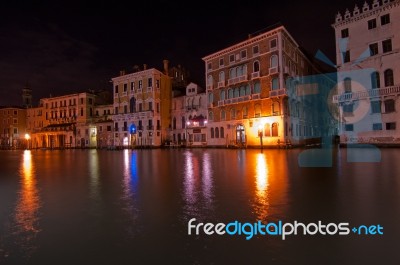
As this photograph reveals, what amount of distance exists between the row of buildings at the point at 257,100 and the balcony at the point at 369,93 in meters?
0.11

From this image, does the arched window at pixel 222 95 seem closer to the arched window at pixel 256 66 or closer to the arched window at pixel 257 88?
the arched window at pixel 257 88

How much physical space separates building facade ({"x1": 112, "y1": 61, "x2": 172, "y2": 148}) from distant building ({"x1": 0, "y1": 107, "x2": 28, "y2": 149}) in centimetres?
4082

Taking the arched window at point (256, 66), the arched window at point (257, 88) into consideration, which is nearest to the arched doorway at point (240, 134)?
the arched window at point (257, 88)

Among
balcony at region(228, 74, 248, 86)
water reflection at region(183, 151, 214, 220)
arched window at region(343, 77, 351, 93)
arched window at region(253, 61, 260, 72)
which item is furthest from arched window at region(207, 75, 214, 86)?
water reflection at region(183, 151, 214, 220)

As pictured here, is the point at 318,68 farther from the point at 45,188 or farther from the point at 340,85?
the point at 45,188

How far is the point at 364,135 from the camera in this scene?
109 ft

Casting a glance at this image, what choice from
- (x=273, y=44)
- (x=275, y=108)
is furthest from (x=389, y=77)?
(x=273, y=44)

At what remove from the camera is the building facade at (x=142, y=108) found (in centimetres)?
5566

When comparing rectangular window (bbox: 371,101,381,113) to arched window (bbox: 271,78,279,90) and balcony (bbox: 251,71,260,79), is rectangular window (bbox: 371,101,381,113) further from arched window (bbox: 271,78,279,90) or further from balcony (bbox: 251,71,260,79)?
balcony (bbox: 251,71,260,79)

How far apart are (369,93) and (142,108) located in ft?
134

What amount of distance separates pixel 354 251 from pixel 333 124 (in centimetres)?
6647

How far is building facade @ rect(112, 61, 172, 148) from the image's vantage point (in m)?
55.7

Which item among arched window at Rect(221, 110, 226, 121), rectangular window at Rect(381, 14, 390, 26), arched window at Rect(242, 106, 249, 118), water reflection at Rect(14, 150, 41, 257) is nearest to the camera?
water reflection at Rect(14, 150, 41, 257)

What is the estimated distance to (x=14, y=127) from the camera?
273 feet
